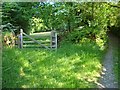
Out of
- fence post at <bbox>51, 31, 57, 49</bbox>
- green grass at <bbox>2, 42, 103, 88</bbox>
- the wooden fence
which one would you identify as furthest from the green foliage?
green grass at <bbox>2, 42, 103, 88</bbox>

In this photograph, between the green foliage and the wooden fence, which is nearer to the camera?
the green foliage

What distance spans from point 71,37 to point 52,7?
4.82 ft

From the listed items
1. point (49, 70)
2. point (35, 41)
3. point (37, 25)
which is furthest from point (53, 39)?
point (49, 70)

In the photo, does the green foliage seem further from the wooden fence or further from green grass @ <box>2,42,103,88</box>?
green grass @ <box>2,42,103,88</box>

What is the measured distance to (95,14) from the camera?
34.8 ft

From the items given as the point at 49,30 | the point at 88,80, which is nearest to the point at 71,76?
the point at 88,80

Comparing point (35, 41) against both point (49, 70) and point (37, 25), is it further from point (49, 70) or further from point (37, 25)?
point (49, 70)

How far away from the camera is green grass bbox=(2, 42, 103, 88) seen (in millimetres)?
4820

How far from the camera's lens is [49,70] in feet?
18.9

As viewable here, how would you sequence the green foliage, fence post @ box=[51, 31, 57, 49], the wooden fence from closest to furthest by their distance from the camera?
the green foliage
the wooden fence
fence post @ box=[51, 31, 57, 49]

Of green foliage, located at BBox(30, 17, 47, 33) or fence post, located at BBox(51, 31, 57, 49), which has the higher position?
green foliage, located at BBox(30, 17, 47, 33)

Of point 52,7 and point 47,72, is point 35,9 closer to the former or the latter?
point 52,7

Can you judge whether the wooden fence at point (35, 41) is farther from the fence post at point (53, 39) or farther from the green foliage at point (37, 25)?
the green foliage at point (37, 25)

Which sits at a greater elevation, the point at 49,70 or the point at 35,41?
the point at 35,41
